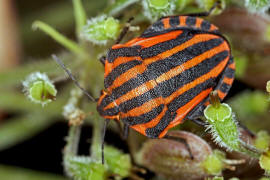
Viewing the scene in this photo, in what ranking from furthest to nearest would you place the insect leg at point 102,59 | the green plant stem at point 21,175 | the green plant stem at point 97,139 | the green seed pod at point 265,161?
the green plant stem at point 21,175 < the green plant stem at point 97,139 < the insect leg at point 102,59 < the green seed pod at point 265,161

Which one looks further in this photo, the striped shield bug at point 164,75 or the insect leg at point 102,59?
the insect leg at point 102,59

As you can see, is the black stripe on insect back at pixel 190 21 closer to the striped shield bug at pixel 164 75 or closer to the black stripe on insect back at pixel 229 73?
the striped shield bug at pixel 164 75

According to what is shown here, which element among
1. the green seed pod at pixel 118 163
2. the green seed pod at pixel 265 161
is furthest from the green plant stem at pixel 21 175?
the green seed pod at pixel 265 161

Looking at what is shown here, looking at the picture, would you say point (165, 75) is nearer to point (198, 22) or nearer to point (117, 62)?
point (117, 62)

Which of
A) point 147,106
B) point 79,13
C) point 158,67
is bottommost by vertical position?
point 147,106

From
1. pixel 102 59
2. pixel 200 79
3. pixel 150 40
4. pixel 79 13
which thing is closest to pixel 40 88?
pixel 102 59

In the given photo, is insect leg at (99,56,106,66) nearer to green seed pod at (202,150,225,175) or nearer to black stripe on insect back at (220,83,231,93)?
black stripe on insect back at (220,83,231,93)
